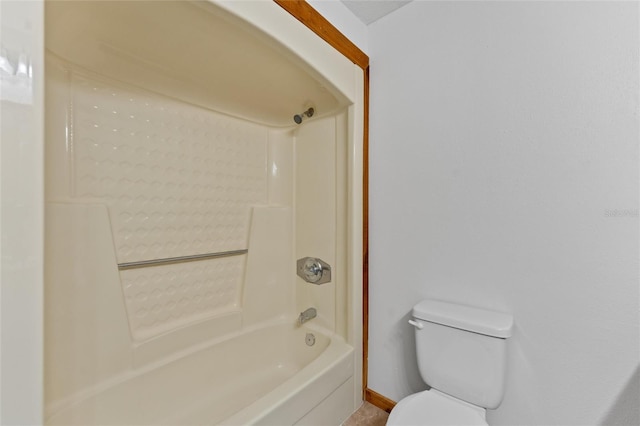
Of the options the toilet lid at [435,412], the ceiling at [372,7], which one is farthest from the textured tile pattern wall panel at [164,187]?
the toilet lid at [435,412]

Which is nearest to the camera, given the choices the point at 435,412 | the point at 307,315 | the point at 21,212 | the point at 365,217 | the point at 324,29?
the point at 21,212

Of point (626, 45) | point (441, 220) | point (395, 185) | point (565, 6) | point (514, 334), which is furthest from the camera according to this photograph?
point (395, 185)

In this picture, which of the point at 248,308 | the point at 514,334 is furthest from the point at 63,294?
the point at 514,334

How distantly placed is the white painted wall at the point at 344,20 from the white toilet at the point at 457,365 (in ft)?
4.89

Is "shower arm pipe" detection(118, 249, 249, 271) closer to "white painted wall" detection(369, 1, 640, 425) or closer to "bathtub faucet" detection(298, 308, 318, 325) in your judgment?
"bathtub faucet" detection(298, 308, 318, 325)

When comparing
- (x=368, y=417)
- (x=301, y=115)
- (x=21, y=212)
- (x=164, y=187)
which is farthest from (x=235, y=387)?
(x=301, y=115)

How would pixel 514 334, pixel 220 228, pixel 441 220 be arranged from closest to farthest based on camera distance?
pixel 514 334, pixel 441 220, pixel 220 228

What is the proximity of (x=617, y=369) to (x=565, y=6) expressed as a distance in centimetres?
138

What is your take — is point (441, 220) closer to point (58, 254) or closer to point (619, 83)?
point (619, 83)

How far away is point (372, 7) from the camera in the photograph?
1.58 m

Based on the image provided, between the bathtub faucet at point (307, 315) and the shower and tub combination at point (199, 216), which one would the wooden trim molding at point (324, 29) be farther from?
the bathtub faucet at point (307, 315)

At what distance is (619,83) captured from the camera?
1.04 metres

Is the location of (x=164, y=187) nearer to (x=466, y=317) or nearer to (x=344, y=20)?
(x=344, y=20)

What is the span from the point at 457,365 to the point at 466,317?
205 mm
